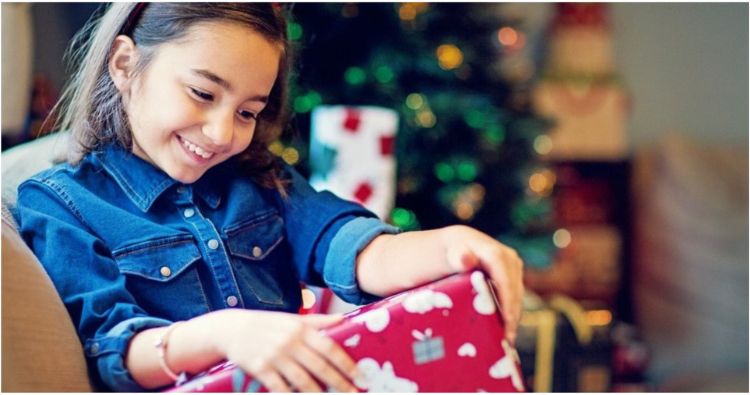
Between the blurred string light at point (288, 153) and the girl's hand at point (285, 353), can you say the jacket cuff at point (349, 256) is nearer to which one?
the girl's hand at point (285, 353)

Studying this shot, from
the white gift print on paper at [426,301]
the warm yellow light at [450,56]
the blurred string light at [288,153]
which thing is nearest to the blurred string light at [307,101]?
the blurred string light at [288,153]

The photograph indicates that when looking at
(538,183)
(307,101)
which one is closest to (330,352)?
(307,101)

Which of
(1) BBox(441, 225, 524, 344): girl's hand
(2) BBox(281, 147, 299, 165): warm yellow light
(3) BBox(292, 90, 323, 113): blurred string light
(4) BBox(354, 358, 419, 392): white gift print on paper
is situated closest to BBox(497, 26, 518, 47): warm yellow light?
(3) BBox(292, 90, 323, 113): blurred string light

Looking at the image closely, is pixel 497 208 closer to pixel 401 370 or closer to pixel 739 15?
pixel 739 15

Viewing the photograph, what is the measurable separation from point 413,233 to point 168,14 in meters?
0.31

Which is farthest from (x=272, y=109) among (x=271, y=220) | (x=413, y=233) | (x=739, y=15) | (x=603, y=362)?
(x=739, y=15)

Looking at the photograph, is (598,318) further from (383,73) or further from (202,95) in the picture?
(202,95)

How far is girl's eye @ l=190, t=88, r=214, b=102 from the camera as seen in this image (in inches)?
30.0

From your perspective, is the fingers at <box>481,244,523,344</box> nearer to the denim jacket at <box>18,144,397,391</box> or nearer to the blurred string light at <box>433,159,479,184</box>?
the denim jacket at <box>18,144,397,391</box>

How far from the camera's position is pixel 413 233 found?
0.79 metres

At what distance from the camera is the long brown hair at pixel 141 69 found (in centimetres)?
79

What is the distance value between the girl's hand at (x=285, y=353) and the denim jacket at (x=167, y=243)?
4.5 inches

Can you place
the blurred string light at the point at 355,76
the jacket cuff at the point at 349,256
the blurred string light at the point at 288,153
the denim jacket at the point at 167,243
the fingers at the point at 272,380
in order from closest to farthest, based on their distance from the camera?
the fingers at the point at 272,380 → the denim jacket at the point at 167,243 → the jacket cuff at the point at 349,256 → the blurred string light at the point at 288,153 → the blurred string light at the point at 355,76

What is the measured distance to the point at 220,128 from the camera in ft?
2.51
